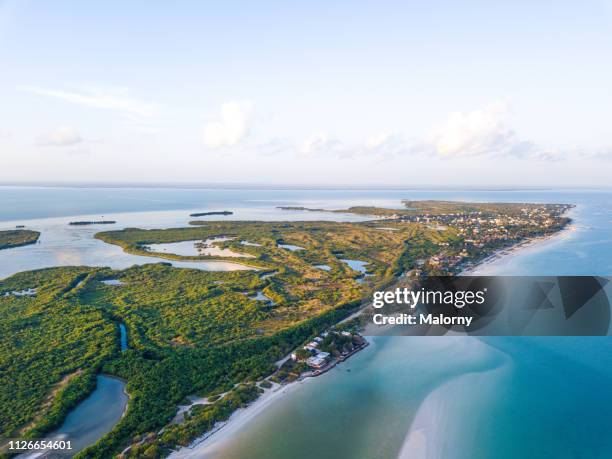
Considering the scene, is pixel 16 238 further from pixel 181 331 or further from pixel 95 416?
pixel 95 416

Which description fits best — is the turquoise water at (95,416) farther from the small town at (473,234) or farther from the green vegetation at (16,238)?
the green vegetation at (16,238)

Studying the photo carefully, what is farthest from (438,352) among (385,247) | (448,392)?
(385,247)

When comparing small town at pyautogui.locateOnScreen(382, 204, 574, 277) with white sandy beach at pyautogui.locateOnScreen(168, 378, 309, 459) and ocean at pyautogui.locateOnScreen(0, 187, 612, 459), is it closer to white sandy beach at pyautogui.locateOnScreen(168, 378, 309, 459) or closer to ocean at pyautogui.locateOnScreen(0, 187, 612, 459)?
ocean at pyautogui.locateOnScreen(0, 187, 612, 459)

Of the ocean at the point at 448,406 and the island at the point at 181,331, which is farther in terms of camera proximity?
the island at the point at 181,331

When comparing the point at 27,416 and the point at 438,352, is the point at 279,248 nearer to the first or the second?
the point at 438,352

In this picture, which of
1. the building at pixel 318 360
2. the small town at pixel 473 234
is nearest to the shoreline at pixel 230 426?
the building at pixel 318 360

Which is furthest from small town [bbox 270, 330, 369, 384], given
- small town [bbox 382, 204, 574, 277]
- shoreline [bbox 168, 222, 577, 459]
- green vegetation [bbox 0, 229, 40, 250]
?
green vegetation [bbox 0, 229, 40, 250]
